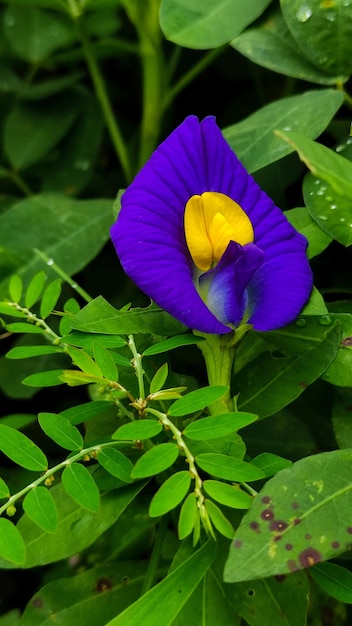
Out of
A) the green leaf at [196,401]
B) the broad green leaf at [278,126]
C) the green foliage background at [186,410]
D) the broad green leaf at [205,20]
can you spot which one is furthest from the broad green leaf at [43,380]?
the broad green leaf at [205,20]

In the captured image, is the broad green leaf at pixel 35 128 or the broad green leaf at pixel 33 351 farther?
the broad green leaf at pixel 35 128

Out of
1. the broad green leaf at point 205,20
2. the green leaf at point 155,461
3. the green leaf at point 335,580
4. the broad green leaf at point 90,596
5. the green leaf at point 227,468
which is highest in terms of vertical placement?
the broad green leaf at point 205,20

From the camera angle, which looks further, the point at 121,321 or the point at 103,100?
the point at 103,100

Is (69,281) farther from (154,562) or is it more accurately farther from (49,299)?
(154,562)

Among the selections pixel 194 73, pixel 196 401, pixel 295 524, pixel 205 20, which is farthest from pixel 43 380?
pixel 194 73

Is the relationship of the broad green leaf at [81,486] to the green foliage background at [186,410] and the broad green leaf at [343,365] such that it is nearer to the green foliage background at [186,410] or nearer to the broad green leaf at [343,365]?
the green foliage background at [186,410]
